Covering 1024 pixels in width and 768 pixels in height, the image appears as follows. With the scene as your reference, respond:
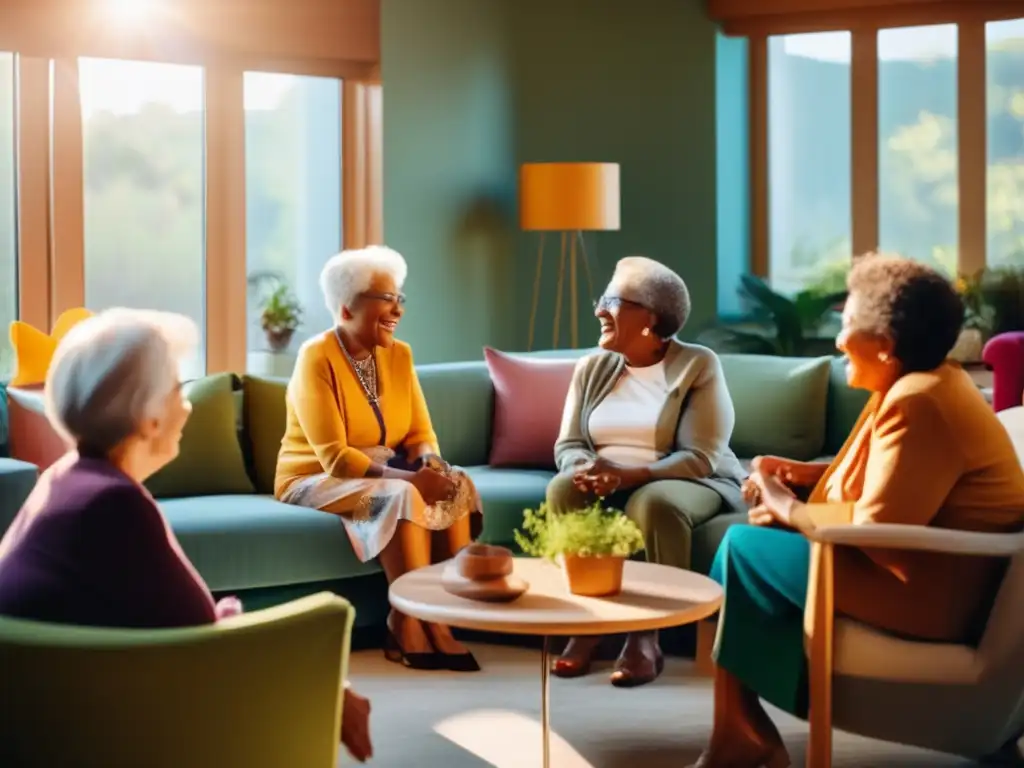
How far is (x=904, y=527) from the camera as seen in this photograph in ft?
9.27

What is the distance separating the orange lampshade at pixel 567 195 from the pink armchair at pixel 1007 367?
1747 millimetres

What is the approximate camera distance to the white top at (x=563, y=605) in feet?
9.45

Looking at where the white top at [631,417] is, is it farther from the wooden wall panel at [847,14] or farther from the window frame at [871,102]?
the wooden wall panel at [847,14]

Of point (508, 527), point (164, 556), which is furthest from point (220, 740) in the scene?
point (508, 527)

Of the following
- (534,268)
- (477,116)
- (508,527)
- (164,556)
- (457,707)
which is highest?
(477,116)

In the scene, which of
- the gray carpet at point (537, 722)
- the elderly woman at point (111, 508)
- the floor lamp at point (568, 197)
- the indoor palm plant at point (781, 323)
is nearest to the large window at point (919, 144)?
the indoor palm plant at point (781, 323)

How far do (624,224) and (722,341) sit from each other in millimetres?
720

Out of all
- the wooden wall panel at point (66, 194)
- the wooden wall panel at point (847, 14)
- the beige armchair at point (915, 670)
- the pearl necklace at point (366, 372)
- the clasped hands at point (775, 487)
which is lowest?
the beige armchair at point (915, 670)

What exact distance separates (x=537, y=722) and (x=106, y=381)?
1.91 meters

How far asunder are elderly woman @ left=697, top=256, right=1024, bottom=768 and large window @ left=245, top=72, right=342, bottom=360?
3308 mm

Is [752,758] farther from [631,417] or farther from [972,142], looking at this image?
[972,142]

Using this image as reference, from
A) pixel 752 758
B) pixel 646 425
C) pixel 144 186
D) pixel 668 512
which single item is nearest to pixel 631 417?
pixel 646 425

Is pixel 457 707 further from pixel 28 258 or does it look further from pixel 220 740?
pixel 28 258

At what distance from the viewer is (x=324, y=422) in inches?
167
